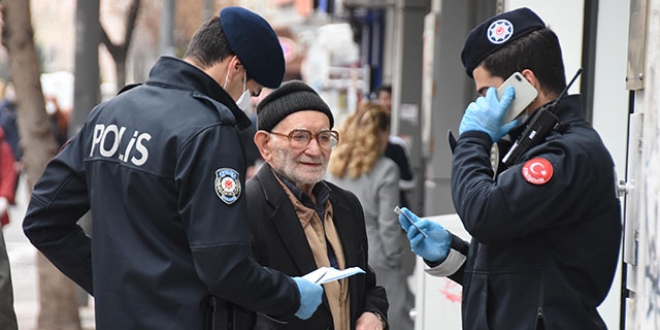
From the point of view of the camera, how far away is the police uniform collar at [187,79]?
11.1 ft

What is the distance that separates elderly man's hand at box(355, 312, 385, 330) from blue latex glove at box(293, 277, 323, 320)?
0.60 metres

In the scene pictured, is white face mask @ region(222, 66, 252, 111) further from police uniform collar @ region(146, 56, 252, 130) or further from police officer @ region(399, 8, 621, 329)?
police officer @ region(399, 8, 621, 329)

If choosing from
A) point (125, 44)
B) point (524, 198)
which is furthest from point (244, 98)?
point (125, 44)

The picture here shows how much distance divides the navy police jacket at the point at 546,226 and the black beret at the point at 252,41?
683 mm

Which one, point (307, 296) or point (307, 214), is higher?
point (307, 214)

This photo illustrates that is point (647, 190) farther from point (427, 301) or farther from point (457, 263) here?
point (427, 301)

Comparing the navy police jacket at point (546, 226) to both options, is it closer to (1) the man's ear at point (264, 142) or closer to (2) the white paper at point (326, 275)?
(2) the white paper at point (326, 275)

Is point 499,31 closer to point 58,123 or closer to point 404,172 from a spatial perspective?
point 404,172

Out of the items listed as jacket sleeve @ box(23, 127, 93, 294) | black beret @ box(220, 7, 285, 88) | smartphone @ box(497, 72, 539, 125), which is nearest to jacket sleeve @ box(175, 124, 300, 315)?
black beret @ box(220, 7, 285, 88)

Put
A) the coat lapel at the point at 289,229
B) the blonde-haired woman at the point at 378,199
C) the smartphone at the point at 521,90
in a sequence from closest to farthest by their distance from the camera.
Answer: the smartphone at the point at 521,90, the coat lapel at the point at 289,229, the blonde-haired woman at the point at 378,199

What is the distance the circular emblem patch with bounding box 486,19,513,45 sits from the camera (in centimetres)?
342

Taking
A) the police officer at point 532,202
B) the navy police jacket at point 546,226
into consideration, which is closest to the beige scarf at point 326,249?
the police officer at point 532,202

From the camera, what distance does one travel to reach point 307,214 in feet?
13.2

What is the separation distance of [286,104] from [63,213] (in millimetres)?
982
